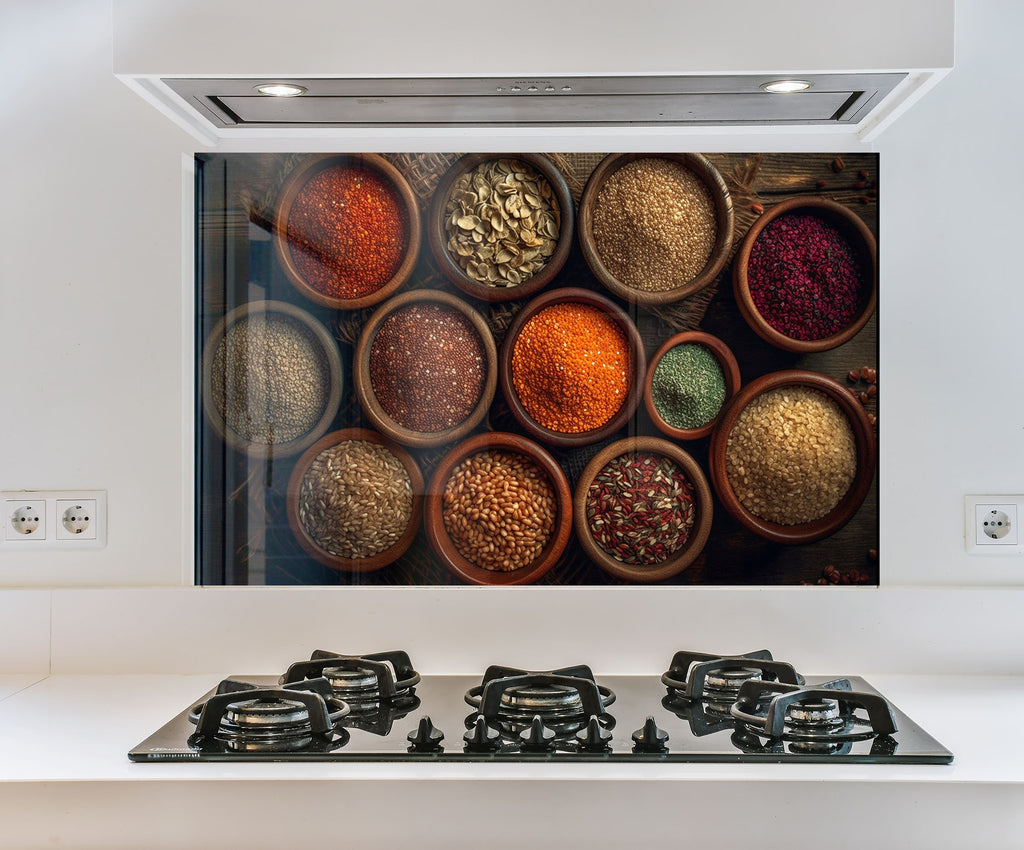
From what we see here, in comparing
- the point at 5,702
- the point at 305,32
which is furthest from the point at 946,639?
the point at 5,702

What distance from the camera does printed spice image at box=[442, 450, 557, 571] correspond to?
4.40 feet

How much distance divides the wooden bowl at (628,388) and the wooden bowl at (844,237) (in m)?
0.19

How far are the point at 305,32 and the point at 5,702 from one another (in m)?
1.03

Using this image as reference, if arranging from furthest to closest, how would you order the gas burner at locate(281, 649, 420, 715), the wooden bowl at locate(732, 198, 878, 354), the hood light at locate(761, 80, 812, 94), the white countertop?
the wooden bowl at locate(732, 198, 878, 354) → the gas burner at locate(281, 649, 420, 715) → the hood light at locate(761, 80, 812, 94) → the white countertop

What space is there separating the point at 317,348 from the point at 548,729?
72 centimetres

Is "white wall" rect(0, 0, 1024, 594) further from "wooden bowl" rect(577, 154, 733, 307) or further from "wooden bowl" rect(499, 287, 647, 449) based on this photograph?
"wooden bowl" rect(499, 287, 647, 449)

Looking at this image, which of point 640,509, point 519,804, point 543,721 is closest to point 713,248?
point 640,509

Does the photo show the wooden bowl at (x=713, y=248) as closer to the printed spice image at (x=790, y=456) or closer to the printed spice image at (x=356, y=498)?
the printed spice image at (x=790, y=456)

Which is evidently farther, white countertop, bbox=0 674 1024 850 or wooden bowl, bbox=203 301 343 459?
wooden bowl, bbox=203 301 343 459

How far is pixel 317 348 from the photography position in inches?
53.4

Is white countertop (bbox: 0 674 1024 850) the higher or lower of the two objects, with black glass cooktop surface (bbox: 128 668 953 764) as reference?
lower

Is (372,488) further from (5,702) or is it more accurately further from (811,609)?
(811,609)

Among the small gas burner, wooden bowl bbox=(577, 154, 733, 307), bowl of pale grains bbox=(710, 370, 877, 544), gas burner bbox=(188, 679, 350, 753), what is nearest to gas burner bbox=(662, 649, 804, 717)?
the small gas burner

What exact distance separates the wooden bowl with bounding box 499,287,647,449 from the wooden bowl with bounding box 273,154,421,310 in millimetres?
210
